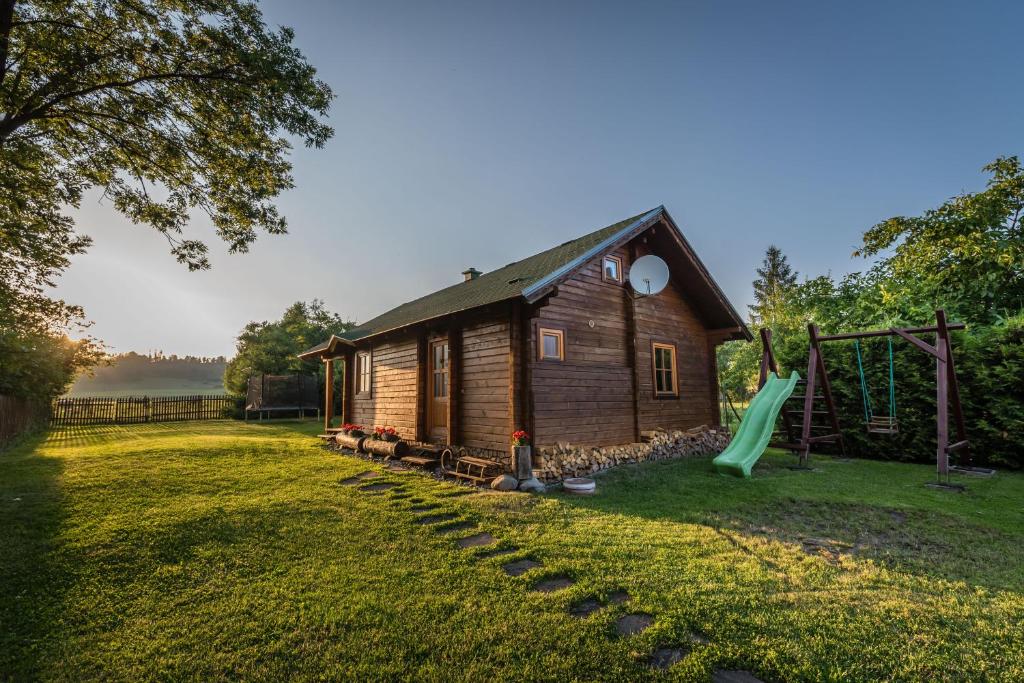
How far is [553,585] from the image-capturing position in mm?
3549

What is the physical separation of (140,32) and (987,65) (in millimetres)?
19004

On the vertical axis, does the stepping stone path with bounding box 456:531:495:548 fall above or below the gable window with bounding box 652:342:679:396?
below

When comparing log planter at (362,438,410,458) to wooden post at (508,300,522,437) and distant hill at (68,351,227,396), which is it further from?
distant hill at (68,351,227,396)

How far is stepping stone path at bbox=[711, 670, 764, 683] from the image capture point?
7.70ft

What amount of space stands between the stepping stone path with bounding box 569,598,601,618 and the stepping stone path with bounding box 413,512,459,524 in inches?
99.8

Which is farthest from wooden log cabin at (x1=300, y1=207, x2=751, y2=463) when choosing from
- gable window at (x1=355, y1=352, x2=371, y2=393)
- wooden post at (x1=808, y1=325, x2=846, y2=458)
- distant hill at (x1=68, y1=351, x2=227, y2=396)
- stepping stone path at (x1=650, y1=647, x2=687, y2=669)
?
distant hill at (x1=68, y1=351, x2=227, y2=396)

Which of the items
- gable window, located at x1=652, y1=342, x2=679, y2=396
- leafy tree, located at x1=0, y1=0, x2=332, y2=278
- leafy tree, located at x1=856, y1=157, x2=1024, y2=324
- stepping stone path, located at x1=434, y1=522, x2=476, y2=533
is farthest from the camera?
leafy tree, located at x1=856, y1=157, x2=1024, y2=324

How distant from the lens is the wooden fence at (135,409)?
63.7ft

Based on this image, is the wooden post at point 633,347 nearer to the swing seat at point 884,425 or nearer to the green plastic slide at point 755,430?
the green plastic slide at point 755,430

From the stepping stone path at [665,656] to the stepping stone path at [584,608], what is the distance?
0.57 meters

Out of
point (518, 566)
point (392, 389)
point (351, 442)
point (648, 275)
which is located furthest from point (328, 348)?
point (518, 566)

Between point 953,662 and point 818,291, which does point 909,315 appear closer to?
point 818,291

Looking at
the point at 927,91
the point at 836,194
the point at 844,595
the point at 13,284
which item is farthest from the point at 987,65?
the point at 13,284

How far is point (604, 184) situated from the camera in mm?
12414
